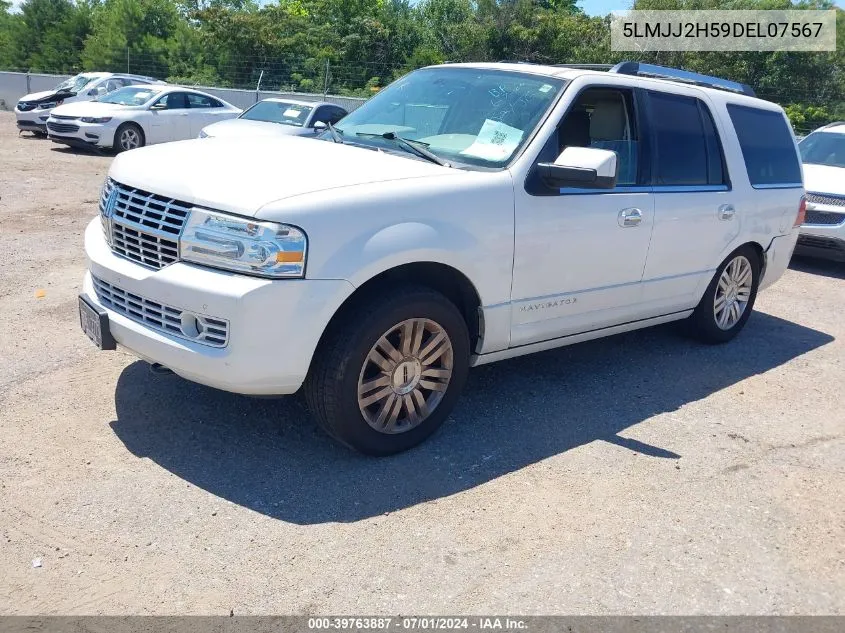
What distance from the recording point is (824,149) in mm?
11055

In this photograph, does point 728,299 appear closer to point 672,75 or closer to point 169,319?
point 672,75

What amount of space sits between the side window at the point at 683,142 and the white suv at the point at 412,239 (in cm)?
Result: 2

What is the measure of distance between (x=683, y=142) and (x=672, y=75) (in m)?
0.79

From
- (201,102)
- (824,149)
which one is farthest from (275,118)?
(824,149)

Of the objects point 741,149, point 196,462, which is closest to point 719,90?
point 741,149

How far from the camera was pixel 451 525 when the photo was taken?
3699 millimetres

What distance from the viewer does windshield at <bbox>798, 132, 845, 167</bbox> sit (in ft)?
35.4

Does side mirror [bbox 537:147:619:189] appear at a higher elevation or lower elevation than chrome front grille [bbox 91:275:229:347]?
higher

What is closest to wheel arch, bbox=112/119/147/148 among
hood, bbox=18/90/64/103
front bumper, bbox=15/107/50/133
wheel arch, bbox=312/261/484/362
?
front bumper, bbox=15/107/50/133

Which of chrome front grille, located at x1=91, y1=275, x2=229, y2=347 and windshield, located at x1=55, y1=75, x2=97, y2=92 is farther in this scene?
windshield, located at x1=55, y1=75, x2=97, y2=92

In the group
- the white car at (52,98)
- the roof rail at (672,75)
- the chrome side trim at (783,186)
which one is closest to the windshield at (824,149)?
the chrome side trim at (783,186)

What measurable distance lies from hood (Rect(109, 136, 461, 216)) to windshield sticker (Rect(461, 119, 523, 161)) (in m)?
0.30

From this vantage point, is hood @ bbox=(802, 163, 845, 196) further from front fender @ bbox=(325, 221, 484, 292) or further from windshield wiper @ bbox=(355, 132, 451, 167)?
front fender @ bbox=(325, 221, 484, 292)

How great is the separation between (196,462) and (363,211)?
149 centimetres
